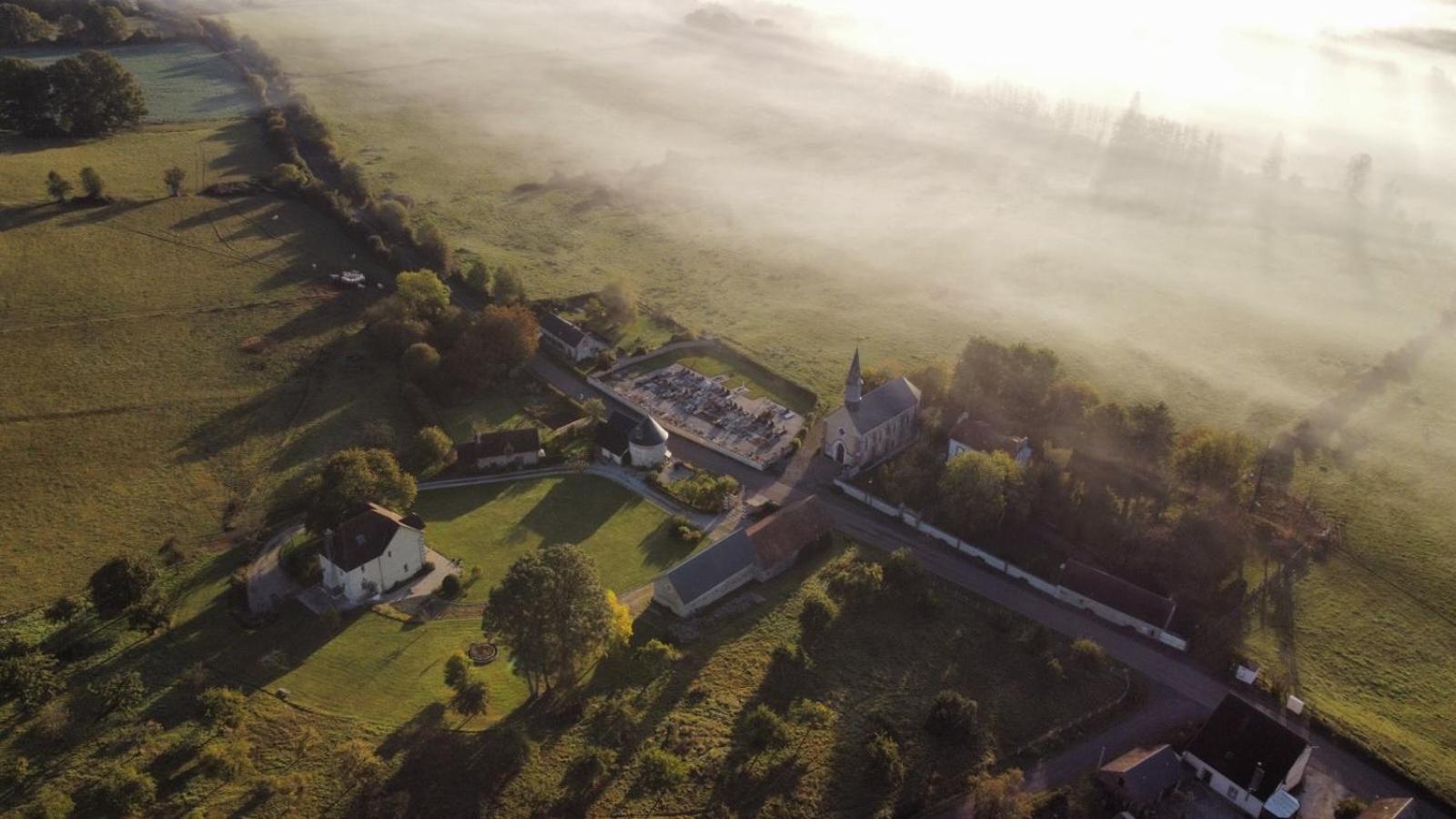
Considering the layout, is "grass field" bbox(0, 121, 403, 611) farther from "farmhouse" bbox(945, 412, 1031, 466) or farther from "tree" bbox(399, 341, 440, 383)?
"farmhouse" bbox(945, 412, 1031, 466)

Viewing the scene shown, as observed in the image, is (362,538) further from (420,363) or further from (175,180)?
(175,180)

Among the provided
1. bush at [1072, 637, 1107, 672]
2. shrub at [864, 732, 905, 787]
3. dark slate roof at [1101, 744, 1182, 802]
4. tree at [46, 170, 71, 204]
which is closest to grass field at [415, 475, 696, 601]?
shrub at [864, 732, 905, 787]

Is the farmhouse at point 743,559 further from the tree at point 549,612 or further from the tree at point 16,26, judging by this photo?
the tree at point 16,26

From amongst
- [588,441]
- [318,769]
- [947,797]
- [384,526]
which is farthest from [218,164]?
[947,797]

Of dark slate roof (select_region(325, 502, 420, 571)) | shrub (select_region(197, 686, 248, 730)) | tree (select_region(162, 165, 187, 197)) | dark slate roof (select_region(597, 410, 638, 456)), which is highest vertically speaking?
tree (select_region(162, 165, 187, 197))

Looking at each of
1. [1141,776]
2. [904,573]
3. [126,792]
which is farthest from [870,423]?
[126,792]

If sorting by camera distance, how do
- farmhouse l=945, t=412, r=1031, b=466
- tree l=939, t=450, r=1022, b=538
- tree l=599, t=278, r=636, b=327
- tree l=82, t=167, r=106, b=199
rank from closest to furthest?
tree l=939, t=450, r=1022, b=538
farmhouse l=945, t=412, r=1031, b=466
tree l=599, t=278, r=636, b=327
tree l=82, t=167, r=106, b=199
